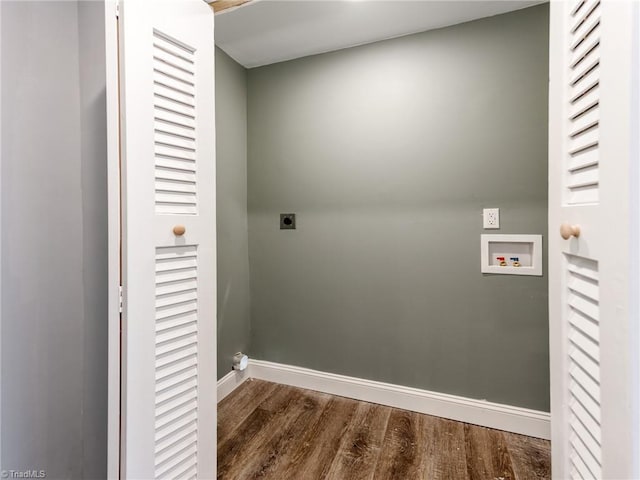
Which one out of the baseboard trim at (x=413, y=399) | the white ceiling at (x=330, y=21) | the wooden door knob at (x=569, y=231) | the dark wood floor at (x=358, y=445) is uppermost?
the white ceiling at (x=330, y=21)

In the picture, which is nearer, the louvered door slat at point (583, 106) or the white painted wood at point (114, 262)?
the louvered door slat at point (583, 106)

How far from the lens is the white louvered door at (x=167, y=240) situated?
0.92 meters

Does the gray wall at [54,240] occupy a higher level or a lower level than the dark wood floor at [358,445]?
higher

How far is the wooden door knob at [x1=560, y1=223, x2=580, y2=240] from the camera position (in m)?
0.73

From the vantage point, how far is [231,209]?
2086mm

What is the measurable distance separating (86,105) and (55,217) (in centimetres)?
42

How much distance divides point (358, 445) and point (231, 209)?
1.61 metres

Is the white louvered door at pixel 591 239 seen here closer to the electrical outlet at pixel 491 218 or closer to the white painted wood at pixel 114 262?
the electrical outlet at pixel 491 218

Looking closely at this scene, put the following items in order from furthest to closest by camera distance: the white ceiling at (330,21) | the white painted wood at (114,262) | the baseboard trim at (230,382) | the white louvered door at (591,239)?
1. the baseboard trim at (230,382)
2. the white ceiling at (330,21)
3. the white painted wood at (114,262)
4. the white louvered door at (591,239)

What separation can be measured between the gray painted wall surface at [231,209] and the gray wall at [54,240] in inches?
34.1

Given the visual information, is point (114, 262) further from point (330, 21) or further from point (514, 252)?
point (514, 252)

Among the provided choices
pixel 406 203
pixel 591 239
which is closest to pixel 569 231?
pixel 591 239

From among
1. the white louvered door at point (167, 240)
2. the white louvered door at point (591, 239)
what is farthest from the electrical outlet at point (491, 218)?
the white louvered door at point (167, 240)

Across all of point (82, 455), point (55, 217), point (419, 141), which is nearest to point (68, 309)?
point (55, 217)
